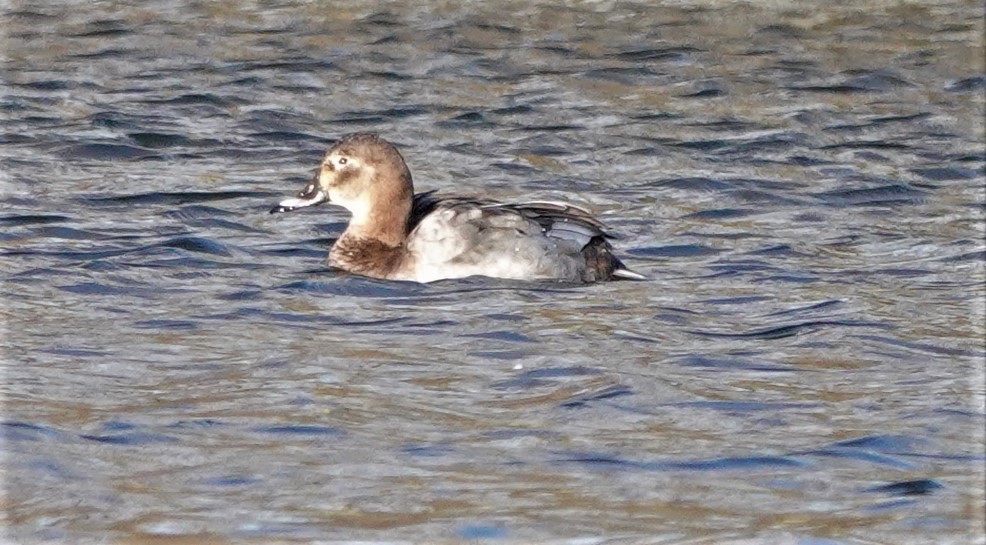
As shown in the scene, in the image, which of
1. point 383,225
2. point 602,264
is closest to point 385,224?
point 383,225

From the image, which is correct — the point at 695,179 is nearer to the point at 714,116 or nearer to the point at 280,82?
the point at 714,116

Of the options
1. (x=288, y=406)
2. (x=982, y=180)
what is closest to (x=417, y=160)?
(x=982, y=180)

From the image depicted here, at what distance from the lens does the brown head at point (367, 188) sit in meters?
9.59

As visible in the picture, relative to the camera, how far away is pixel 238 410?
22.2 feet

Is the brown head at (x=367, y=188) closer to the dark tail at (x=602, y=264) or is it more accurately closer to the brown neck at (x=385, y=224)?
the brown neck at (x=385, y=224)

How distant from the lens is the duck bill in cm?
989

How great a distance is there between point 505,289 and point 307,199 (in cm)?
138

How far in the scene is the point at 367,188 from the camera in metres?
9.65

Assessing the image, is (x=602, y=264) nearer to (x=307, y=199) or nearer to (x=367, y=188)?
(x=367, y=188)

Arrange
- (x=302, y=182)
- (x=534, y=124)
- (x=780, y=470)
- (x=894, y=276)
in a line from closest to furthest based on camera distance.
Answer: (x=780, y=470), (x=894, y=276), (x=302, y=182), (x=534, y=124)

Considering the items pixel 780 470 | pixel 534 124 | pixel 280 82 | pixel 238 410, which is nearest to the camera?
pixel 780 470

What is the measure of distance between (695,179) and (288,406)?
5.58 metres

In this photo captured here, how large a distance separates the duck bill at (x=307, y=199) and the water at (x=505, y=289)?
0.86ft

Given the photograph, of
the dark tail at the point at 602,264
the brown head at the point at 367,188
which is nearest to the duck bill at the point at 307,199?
the brown head at the point at 367,188
